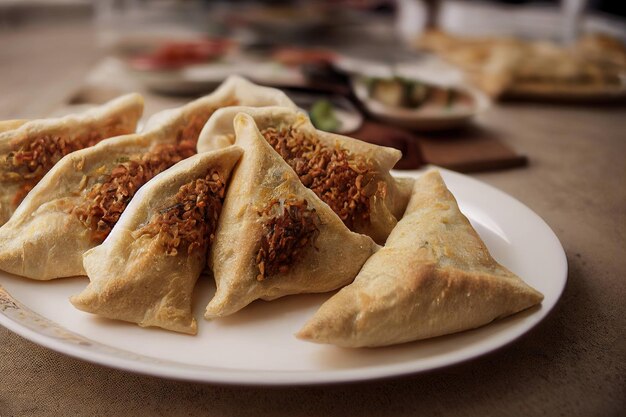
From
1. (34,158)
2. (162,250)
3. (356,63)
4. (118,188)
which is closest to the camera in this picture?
(162,250)

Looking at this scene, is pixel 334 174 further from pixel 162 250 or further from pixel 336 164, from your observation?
pixel 162 250

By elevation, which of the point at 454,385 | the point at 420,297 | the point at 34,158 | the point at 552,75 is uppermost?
the point at 34,158

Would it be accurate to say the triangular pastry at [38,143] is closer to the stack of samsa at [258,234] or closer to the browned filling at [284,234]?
the stack of samsa at [258,234]

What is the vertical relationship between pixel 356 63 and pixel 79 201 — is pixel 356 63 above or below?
below

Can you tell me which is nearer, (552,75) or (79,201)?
(79,201)

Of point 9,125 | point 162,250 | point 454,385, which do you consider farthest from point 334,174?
point 9,125

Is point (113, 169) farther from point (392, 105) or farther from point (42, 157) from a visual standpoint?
point (392, 105)
